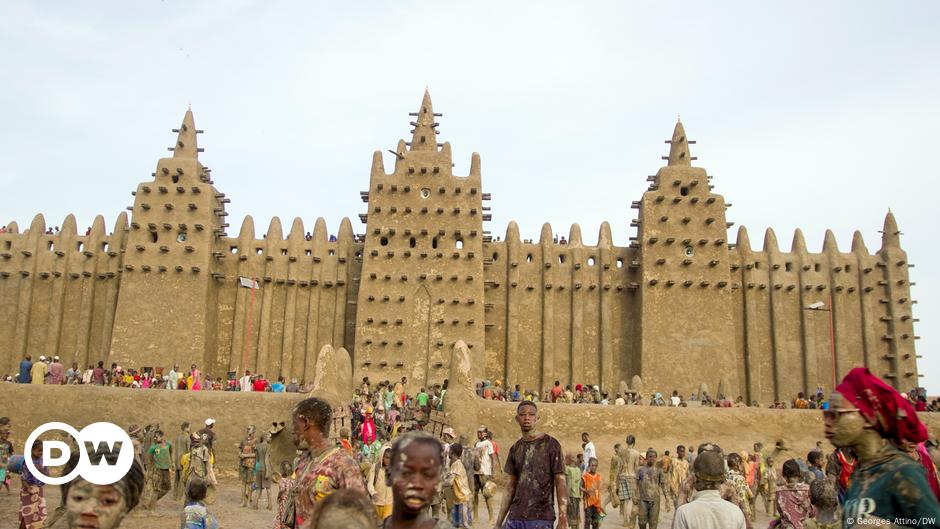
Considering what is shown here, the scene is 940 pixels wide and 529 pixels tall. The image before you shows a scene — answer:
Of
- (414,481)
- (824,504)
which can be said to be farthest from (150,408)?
(414,481)

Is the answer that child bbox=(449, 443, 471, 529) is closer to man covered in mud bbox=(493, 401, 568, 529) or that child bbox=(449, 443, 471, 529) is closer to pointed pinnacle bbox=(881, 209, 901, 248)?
man covered in mud bbox=(493, 401, 568, 529)

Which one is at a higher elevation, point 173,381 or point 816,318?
point 816,318

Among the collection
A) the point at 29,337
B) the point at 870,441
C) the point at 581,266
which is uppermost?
the point at 581,266

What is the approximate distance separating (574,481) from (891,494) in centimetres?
1049

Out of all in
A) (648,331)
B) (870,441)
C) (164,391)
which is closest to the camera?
(870,441)

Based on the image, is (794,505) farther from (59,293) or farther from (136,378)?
(59,293)

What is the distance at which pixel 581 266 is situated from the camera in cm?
3197

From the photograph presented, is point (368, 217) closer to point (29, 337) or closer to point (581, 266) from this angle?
point (581, 266)

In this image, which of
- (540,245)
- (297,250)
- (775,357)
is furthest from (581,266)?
(297,250)

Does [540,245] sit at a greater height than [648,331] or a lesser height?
greater

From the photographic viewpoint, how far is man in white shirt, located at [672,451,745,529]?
5703 millimetres

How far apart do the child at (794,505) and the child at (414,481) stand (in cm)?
484

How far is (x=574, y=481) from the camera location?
14.1 m

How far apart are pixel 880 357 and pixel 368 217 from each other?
726 inches
